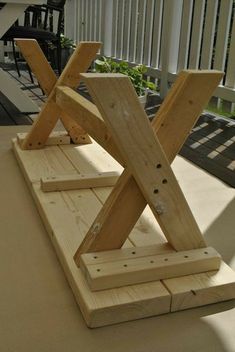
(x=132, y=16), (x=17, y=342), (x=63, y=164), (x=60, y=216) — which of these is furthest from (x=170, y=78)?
(x=17, y=342)

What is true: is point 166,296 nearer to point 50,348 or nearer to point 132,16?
point 50,348

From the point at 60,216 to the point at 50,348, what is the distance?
0.59m

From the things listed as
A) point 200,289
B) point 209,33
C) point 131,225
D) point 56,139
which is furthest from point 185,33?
point 200,289

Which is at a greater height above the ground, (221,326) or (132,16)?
(132,16)

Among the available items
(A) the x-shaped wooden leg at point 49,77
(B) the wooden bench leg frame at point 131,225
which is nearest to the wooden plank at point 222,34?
(A) the x-shaped wooden leg at point 49,77

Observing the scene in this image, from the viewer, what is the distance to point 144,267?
1131mm

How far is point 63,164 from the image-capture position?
205 centimetres

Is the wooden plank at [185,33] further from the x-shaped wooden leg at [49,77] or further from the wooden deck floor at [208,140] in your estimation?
the x-shaped wooden leg at [49,77]

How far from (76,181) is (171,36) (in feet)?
7.99

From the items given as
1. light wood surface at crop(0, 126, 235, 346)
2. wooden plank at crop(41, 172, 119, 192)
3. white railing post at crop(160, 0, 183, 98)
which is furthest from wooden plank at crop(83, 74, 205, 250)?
white railing post at crop(160, 0, 183, 98)

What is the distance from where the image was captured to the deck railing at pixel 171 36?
3187mm

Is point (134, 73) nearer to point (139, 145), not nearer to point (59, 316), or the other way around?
point (139, 145)

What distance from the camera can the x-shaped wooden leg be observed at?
204 centimetres

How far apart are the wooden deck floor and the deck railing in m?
0.26
